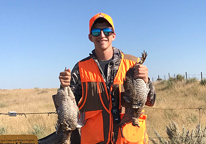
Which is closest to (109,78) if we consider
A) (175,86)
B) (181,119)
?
(181,119)

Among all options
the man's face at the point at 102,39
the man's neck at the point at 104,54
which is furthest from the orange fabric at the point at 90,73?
the man's face at the point at 102,39

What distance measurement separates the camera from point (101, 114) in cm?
283

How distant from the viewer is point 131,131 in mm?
2740

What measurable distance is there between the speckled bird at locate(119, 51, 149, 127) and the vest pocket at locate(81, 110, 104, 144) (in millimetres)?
328

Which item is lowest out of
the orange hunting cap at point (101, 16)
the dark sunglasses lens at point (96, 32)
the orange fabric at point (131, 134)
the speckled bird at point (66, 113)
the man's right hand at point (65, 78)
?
the orange fabric at point (131, 134)

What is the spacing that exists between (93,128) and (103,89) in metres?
0.51

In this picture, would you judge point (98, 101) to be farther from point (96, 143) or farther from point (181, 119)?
point (181, 119)

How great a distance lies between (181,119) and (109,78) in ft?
25.7

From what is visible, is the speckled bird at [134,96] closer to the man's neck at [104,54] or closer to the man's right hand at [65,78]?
the man's neck at [104,54]

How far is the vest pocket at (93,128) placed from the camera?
2787 mm

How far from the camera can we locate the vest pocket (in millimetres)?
2787

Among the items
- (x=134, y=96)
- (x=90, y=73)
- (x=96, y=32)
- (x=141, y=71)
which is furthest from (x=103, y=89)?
(x=96, y=32)

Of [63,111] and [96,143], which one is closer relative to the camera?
[63,111]

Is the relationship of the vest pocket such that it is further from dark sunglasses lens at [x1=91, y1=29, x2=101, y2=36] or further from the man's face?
dark sunglasses lens at [x1=91, y1=29, x2=101, y2=36]
